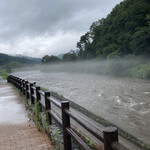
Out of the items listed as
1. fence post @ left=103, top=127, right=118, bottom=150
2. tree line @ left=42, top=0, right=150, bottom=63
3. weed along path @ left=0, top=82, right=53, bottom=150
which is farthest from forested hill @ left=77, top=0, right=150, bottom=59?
fence post @ left=103, top=127, right=118, bottom=150

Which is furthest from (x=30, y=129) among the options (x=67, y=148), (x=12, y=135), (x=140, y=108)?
(x=140, y=108)

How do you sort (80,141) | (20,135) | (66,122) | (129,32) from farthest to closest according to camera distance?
(129,32) < (20,135) < (66,122) < (80,141)

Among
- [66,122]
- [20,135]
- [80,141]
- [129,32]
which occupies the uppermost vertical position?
[129,32]

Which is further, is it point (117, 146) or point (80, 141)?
point (80, 141)

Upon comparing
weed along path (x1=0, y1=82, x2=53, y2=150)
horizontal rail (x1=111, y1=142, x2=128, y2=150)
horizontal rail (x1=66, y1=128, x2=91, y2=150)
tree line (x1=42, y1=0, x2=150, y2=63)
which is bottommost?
weed along path (x1=0, y1=82, x2=53, y2=150)

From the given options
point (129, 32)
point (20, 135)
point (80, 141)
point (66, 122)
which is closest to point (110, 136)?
point (80, 141)

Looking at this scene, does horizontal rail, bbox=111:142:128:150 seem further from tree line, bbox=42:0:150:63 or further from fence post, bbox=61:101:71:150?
tree line, bbox=42:0:150:63

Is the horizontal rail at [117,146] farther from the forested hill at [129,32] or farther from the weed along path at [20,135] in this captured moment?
the forested hill at [129,32]

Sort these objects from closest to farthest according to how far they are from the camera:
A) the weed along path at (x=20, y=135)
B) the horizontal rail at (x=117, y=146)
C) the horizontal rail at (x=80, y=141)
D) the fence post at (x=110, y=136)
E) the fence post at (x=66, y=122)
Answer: the horizontal rail at (x=117, y=146) < the fence post at (x=110, y=136) < the horizontal rail at (x=80, y=141) < the fence post at (x=66, y=122) < the weed along path at (x=20, y=135)

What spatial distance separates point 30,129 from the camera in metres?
4.45

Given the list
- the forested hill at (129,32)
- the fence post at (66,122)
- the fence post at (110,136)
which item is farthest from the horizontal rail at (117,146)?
the forested hill at (129,32)

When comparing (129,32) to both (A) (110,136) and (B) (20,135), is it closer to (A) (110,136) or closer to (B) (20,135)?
(B) (20,135)

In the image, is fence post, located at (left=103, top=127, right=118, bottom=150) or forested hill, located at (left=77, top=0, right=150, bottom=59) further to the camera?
forested hill, located at (left=77, top=0, right=150, bottom=59)

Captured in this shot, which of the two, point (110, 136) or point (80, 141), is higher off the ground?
point (110, 136)
